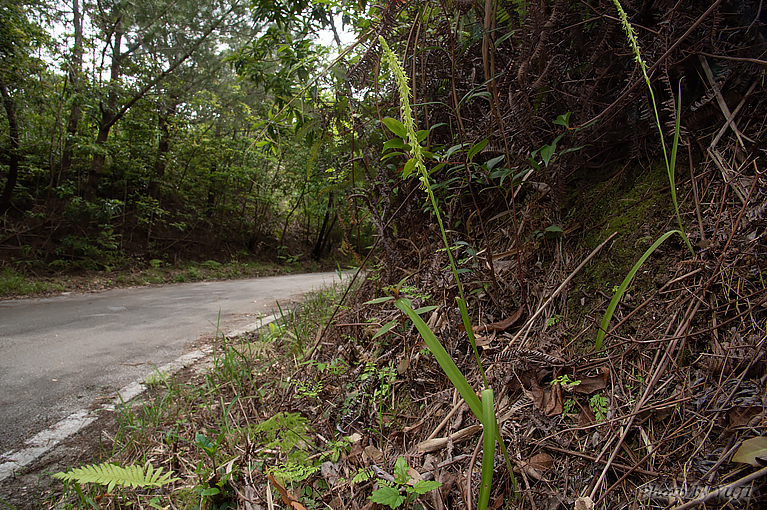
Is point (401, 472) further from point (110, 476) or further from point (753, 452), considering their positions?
point (110, 476)

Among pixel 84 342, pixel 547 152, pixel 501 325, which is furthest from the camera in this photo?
pixel 84 342

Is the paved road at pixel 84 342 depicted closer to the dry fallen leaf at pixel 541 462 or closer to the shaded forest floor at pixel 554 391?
the shaded forest floor at pixel 554 391

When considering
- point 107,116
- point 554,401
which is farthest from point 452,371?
point 107,116

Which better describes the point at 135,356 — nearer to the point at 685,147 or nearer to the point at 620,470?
the point at 620,470

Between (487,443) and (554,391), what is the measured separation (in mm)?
542

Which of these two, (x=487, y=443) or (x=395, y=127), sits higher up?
(x=395, y=127)

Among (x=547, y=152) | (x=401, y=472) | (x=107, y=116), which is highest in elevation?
(x=107, y=116)

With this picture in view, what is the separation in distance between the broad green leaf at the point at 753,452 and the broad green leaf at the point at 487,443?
45cm

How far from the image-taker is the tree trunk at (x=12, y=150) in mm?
7188

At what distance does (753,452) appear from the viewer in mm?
661

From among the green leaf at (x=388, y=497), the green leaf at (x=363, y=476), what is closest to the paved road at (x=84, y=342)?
the green leaf at (x=363, y=476)

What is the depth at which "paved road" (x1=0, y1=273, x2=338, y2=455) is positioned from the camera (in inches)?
86.0

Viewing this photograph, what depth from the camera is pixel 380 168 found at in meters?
1.87

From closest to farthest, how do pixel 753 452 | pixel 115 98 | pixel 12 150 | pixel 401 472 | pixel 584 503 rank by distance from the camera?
pixel 753 452, pixel 584 503, pixel 401 472, pixel 12 150, pixel 115 98
